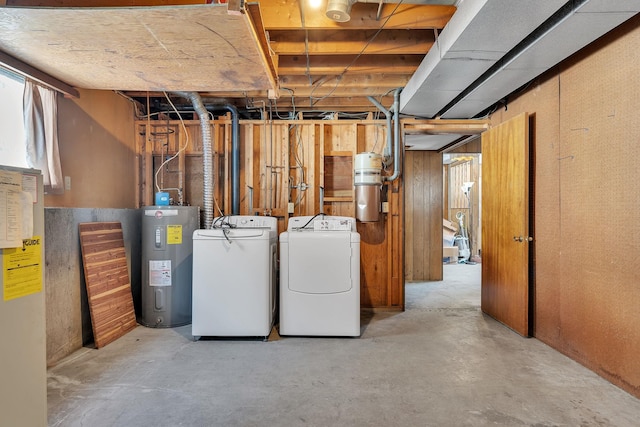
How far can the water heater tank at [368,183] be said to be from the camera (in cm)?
368

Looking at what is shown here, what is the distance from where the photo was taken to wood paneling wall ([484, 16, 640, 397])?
2.15 meters

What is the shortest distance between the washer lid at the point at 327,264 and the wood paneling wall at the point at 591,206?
1.74 meters

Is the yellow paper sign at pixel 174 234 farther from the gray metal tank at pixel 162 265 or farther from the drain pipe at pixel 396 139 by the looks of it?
the drain pipe at pixel 396 139

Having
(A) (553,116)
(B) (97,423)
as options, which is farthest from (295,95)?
(B) (97,423)

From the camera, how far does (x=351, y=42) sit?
2891 millimetres

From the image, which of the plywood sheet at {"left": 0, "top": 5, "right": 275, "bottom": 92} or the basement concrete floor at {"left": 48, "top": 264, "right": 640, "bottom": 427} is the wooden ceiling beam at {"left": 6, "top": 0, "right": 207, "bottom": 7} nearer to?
the plywood sheet at {"left": 0, "top": 5, "right": 275, "bottom": 92}

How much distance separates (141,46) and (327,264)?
84.4 inches

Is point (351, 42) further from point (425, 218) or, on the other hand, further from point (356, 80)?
point (425, 218)

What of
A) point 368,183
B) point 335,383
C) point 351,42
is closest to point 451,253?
point 368,183

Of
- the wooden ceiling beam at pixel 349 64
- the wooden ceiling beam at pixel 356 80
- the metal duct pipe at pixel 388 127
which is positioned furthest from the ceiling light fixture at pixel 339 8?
the metal duct pipe at pixel 388 127

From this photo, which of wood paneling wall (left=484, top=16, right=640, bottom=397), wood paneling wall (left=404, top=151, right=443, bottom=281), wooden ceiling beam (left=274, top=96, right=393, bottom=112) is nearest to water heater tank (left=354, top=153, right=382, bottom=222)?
wooden ceiling beam (left=274, top=96, right=393, bottom=112)

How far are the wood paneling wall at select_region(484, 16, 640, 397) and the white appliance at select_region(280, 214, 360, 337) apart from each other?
1670mm

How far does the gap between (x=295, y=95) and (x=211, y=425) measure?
329cm

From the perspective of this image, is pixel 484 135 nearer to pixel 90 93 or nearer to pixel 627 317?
pixel 627 317
